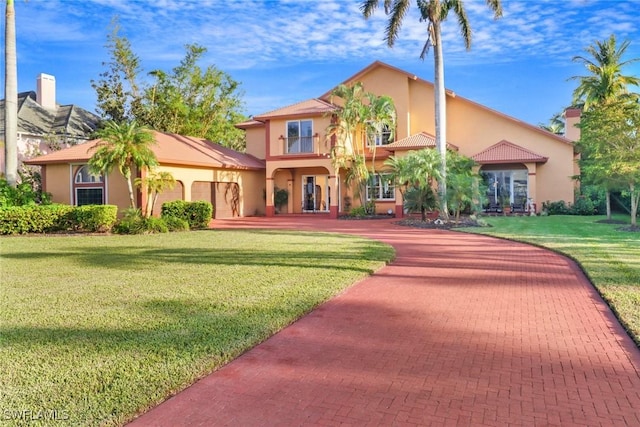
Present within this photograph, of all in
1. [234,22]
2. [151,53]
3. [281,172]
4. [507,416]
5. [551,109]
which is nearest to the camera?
[507,416]

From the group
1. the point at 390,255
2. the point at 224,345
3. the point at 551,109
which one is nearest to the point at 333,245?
the point at 390,255

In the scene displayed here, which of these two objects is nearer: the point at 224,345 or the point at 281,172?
the point at 224,345

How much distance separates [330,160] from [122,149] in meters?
12.1

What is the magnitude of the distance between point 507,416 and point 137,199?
71.7 feet

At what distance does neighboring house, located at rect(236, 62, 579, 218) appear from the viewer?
26188mm

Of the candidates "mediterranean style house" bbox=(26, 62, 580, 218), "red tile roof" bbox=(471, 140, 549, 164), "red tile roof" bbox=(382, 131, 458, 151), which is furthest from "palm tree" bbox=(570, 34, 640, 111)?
"red tile roof" bbox=(382, 131, 458, 151)

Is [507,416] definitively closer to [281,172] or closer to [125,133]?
[125,133]

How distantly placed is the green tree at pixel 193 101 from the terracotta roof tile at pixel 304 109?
9646 mm

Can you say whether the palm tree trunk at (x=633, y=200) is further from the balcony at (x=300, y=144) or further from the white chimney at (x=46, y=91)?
the white chimney at (x=46, y=91)

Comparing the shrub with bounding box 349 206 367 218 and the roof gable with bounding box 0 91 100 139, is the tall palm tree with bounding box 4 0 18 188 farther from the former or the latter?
the shrub with bounding box 349 206 367 218

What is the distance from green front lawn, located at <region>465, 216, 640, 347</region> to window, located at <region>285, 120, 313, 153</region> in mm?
11788

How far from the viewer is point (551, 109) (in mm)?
51438

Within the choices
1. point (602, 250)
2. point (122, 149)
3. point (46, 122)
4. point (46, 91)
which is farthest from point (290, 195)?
point (46, 91)

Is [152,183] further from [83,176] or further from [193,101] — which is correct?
[193,101]
